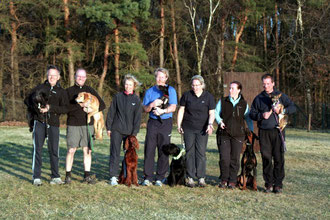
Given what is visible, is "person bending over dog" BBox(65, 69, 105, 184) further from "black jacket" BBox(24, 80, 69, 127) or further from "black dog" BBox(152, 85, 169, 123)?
"black dog" BBox(152, 85, 169, 123)

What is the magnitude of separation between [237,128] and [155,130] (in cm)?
131

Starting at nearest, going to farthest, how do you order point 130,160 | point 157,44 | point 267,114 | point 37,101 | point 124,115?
point 267,114
point 37,101
point 130,160
point 124,115
point 157,44

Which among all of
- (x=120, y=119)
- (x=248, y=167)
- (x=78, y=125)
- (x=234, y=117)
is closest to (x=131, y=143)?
(x=120, y=119)

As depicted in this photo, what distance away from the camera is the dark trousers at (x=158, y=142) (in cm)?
664

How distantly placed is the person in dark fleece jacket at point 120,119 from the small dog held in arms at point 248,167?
1.77m

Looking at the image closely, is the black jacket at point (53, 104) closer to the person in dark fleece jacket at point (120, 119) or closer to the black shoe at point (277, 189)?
the person in dark fleece jacket at point (120, 119)

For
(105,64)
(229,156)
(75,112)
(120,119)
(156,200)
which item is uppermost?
Answer: (105,64)

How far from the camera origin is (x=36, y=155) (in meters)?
6.53

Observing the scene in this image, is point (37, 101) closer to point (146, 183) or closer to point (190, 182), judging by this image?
point (146, 183)

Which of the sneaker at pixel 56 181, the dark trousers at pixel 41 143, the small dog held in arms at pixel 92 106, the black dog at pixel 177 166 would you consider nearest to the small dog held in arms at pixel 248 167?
the black dog at pixel 177 166

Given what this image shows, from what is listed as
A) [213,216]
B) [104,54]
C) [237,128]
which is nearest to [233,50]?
[104,54]

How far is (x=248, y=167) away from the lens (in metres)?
6.32

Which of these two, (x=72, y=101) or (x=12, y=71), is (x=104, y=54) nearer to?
(x=12, y=71)

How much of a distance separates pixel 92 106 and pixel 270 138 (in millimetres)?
2823
